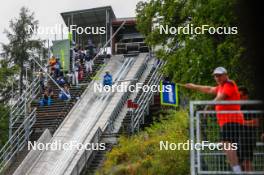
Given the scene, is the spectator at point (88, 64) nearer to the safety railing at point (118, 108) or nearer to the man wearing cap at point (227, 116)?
the safety railing at point (118, 108)

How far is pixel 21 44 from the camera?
55.8 metres

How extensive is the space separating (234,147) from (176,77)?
11385mm

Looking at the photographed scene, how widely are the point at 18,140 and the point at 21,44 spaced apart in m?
30.3

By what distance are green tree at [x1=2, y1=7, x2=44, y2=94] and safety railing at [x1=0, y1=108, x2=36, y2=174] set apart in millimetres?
26531

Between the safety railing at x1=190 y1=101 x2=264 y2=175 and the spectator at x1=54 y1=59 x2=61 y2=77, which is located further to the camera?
the spectator at x1=54 y1=59 x2=61 y2=77

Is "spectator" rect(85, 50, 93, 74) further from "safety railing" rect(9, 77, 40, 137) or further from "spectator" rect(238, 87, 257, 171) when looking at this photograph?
"spectator" rect(238, 87, 257, 171)

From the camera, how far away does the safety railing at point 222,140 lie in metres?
7.46

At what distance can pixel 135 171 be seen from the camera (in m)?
18.3

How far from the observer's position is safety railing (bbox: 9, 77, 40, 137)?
28.0 metres

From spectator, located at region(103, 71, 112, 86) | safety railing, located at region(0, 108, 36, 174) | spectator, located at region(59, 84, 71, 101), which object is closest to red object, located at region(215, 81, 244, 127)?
safety railing, located at region(0, 108, 36, 174)

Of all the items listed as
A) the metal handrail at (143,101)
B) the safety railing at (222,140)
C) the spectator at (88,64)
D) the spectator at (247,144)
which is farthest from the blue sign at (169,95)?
the spectator at (247,144)

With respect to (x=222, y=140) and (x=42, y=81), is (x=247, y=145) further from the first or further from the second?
(x=42, y=81)

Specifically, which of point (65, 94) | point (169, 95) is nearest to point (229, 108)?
point (169, 95)

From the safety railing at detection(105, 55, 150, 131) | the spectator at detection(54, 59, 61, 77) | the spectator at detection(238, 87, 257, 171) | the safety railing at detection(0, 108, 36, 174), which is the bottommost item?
the safety railing at detection(0, 108, 36, 174)
